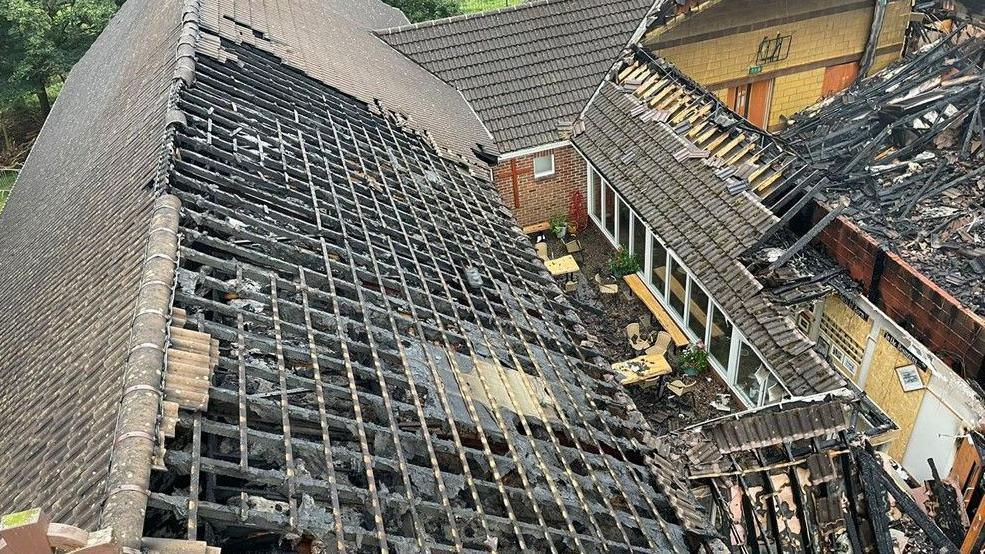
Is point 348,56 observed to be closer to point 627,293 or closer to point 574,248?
point 574,248

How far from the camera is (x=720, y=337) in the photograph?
1360 cm

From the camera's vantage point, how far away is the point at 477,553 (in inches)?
196

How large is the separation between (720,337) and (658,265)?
2747mm

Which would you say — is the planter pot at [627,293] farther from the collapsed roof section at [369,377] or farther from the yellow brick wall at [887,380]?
the collapsed roof section at [369,377]

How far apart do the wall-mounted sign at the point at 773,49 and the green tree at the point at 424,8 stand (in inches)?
478

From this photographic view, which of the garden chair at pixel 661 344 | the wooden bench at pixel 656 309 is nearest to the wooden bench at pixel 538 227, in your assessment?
the wooden bench at pixel 656 309

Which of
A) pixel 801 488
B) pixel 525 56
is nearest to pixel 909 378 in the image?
pixel 801 488

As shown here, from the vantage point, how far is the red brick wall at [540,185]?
1808 centimetres

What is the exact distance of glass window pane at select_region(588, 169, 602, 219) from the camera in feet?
60.2

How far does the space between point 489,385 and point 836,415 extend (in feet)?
13.2

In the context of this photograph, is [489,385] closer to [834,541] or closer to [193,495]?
[193,495]

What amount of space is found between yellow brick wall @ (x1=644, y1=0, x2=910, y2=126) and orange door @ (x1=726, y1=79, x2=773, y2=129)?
243mm

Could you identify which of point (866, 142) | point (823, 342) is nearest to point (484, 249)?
point (823, 342)

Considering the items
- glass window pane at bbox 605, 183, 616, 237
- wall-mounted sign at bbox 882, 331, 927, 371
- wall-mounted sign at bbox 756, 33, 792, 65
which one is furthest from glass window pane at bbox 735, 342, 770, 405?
wall-mounted sign at bbox 756, 33, 792, 65
